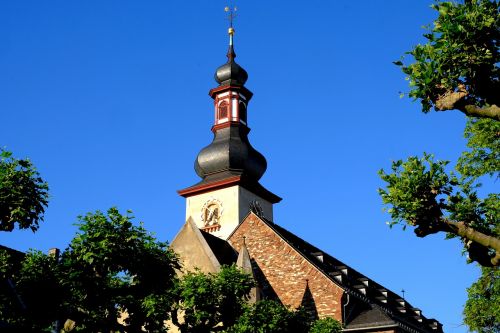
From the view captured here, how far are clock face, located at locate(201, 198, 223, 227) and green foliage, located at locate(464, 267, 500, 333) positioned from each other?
80.0 feet

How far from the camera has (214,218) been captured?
51.5 metres

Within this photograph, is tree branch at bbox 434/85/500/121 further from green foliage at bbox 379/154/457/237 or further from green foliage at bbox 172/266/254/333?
green foliage at bbox 172/266/254/333

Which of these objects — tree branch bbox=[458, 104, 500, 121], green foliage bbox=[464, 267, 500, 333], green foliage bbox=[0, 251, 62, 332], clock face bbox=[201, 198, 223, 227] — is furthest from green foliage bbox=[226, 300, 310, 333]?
clock face bbox=[201, 198, 223, 227]

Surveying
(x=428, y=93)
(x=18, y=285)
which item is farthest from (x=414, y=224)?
(x=18, y=285)

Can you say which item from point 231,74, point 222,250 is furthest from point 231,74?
point 222,250

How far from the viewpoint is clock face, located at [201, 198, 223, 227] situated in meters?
51.1

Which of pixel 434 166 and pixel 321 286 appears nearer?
pixel 434 166

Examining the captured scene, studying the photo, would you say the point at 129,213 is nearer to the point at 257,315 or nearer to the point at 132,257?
the point at 132,257

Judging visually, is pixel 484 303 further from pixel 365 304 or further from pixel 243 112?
pixel 243 112

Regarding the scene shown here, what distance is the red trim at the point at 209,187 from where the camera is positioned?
166 ft

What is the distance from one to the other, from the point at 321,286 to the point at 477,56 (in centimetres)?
2228

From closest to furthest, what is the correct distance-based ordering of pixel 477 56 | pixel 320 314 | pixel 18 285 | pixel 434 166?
1. pixel 477 56
2. pixel 434 166
3. pixel 18 285
4. pixel 320 314

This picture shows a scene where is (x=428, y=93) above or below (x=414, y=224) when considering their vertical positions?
above

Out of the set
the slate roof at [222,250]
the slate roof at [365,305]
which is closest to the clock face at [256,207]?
the slate roof at [365,305]
